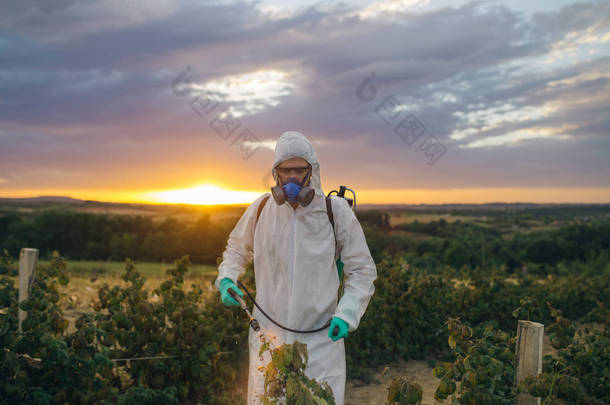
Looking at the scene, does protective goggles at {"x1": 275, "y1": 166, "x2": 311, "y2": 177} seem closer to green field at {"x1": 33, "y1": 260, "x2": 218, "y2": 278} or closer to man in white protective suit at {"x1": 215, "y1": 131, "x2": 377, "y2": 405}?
man in white protective suit at {"x1": 215, "y1": 131, "x2": 377, "y2": 405}

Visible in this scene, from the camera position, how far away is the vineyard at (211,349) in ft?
7.87

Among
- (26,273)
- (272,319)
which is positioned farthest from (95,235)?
(272,319)

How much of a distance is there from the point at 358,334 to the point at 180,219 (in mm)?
34831

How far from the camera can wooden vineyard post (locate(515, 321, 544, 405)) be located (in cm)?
255

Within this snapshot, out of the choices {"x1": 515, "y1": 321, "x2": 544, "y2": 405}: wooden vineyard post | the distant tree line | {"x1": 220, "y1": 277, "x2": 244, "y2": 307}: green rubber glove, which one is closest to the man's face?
{"x1": 220, "y1": 277, "x2": 244, "y2": 307}: green rubber glove

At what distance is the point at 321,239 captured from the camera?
2.51 metres

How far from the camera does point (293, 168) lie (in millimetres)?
2605

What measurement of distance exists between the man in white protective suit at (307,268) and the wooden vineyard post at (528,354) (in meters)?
0.94

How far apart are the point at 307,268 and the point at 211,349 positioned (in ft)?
6.74

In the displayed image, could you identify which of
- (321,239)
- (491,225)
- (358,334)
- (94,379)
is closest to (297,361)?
(321,239)

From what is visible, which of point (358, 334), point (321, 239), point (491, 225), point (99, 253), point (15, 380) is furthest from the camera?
point (491, 225)

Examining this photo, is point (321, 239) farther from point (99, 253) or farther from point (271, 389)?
point (99, 253)

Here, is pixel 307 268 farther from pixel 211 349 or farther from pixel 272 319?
pixel 211 349

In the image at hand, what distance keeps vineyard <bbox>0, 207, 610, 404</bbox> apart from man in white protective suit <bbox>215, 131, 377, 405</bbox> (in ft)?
0.98
